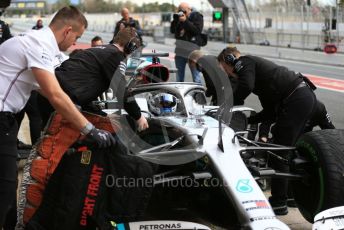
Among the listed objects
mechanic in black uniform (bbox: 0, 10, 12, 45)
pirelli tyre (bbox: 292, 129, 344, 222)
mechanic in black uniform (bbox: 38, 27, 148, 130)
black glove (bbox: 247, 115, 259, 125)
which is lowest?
pirelli tyre (bbox: 292, 129, 344, 222)

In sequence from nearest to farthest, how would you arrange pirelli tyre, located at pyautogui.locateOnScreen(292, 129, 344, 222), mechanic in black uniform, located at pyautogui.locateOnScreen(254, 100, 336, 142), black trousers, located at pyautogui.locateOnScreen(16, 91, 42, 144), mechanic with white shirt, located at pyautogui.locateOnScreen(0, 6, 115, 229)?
mechanic with white shirt, located at pyautogui.locateOnScreen(0, 6, 115, 229) < pirelli tyre, located at pyautogui.locateOnScreen(292, 129, 344, 222) < mechanic in black uniform, located at pyautogui.locateOnScreen(254, 100, 336, 142) < black trousers, located at pyautogui.locateOnScreen(16, 91, 42, 144)

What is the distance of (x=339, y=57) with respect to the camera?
23.0 metres

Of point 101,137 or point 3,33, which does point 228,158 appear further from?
point 3,33

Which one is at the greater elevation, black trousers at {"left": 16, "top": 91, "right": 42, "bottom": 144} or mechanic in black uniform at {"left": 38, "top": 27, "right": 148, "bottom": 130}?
mechanic in black uniform at {"left": 38, "top": 27, "right": 148, "bottom": 130}

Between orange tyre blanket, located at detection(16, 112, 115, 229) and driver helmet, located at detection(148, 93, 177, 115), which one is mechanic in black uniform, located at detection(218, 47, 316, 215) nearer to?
driver helmet, located at detection(148, 93, 177, 115)

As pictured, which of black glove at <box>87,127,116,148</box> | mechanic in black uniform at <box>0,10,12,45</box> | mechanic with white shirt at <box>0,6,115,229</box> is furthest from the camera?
mechanic in black uniform at <box>0,10,12,45</box>

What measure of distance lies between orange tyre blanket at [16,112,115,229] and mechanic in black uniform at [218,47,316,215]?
72.3 inches

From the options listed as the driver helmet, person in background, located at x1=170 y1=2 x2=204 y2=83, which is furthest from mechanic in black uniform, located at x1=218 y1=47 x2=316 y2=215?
person in background, located at x1=170 y1=2 x2=204 y2=83

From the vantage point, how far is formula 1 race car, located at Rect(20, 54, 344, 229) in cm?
356

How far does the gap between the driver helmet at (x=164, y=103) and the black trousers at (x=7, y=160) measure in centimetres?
184

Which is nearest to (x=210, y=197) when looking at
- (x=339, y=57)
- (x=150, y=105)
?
(x=150, y=105)

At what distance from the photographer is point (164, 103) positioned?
15.8 feet

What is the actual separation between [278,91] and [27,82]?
262 cm

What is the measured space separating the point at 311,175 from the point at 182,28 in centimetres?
669
